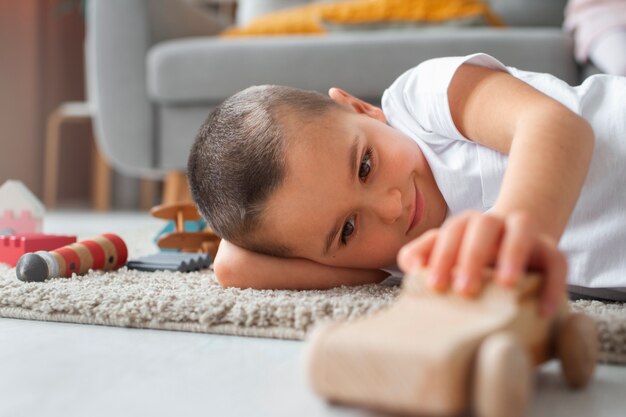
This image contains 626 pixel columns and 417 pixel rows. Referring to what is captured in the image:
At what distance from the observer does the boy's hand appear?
443 mm

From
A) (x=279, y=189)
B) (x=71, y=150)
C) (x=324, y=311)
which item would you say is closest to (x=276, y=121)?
(x=279, y=189)

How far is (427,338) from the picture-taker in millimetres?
403

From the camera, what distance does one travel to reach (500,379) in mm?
378

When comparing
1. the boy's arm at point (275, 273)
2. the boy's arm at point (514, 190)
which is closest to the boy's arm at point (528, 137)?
the boy's arm at point (514, 190)

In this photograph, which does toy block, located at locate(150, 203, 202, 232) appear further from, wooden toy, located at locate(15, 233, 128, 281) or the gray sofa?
the gray sofa

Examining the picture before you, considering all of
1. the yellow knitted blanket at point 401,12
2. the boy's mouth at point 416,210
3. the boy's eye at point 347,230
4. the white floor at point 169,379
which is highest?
the yellow knitted blanket at point 401,12

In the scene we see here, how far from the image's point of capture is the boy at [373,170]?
2.57 feet

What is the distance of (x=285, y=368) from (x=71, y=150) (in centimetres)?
349

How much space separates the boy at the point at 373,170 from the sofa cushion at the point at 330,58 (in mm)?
895

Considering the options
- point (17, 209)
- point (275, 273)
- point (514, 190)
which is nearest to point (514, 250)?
point (514, 190)

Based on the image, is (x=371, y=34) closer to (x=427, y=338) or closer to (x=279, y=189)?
(x=279, y=189)

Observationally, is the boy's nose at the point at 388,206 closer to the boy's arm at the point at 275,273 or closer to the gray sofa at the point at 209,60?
the boy's arm at the point at 275,273

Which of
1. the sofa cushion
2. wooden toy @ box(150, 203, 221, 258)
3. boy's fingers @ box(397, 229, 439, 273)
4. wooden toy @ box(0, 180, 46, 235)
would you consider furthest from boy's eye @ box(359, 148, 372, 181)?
the sofa cushion

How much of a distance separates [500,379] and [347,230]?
17.9 inches
